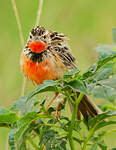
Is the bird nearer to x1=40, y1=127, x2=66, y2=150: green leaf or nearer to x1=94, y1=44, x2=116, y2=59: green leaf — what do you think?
x1=94, y1=44, x2=116, y2=59: green leaf

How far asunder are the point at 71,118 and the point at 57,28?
3712 millimetres

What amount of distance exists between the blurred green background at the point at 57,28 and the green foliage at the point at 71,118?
2170 millimetres

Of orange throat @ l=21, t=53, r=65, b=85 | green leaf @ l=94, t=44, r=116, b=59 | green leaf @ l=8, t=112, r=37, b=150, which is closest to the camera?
green leaf @ l=8, t=112, r=37, b=150

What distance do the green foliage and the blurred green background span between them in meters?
2.17

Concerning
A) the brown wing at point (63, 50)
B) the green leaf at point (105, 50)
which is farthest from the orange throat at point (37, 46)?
the green leaf at point (105, 50)

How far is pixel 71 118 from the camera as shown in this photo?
6.57 ft

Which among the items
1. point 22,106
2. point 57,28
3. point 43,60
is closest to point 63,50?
point 43,60

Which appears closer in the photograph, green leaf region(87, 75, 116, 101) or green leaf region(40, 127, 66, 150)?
green leaf region(87, 75, 116, 101)

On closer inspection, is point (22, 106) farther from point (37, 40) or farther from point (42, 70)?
point (37, 40)

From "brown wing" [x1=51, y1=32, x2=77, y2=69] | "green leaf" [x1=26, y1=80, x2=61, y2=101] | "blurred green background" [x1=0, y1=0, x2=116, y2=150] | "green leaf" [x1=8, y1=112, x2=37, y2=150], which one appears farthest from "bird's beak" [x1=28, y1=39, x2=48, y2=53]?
"green leaf" [x1=26, y1=80, x2=61, y2=101]

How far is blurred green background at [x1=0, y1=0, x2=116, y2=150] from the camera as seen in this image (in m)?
4.77

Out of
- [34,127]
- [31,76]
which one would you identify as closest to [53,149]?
[34,127]

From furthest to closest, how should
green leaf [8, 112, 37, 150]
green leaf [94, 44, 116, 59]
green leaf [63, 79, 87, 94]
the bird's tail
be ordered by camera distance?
the bird's tail → green leaf [94, 44, 116, 59] → green leaf [8, 112, 37, 150] → green leaf [63, 79, 87, 94]

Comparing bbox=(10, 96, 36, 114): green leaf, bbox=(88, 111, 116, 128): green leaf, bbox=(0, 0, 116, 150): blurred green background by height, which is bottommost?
bbox=(88, 111, 116, 128): green leaf
